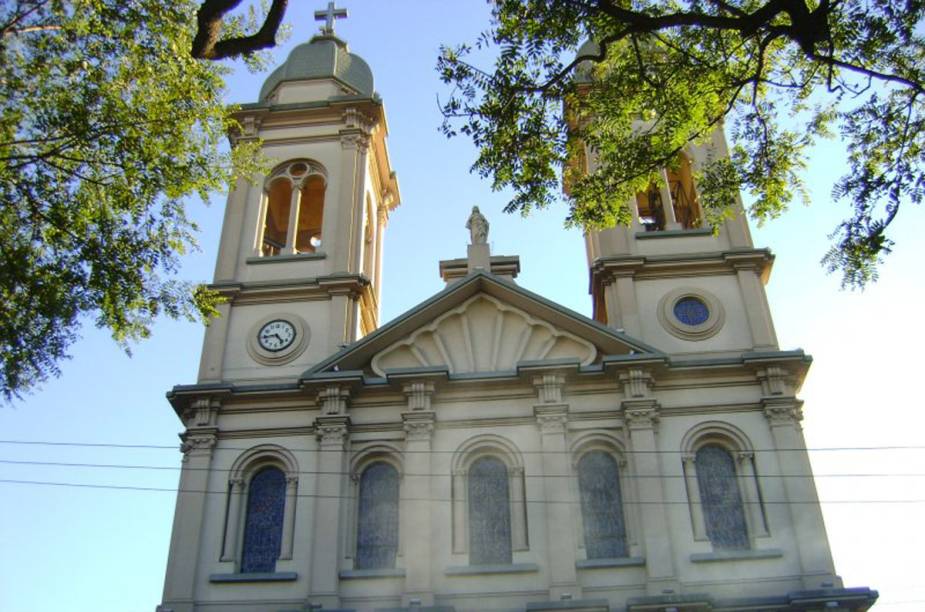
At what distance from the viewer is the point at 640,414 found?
19.3 meters

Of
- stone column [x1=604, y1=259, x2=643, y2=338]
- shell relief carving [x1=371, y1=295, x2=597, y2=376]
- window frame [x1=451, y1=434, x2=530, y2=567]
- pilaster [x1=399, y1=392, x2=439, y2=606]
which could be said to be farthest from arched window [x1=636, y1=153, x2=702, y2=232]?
pilaster [x1=399, y1=392, x2=439, y2=606]

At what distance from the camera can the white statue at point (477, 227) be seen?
22953mm

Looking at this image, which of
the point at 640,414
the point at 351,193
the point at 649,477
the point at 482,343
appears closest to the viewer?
the point at 649,477

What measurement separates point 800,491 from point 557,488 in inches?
178

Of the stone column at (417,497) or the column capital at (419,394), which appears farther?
the column capital at (419,394)

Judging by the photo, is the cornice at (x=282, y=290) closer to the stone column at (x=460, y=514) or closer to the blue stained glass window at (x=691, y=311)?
the stone column at (x=460, y=514)

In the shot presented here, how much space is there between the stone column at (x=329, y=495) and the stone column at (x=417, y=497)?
48.1 inches

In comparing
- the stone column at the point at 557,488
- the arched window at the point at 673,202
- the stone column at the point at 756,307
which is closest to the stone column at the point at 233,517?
the stone column at the point at 557,488

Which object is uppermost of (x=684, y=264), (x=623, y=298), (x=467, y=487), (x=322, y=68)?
(x=322, y=68)

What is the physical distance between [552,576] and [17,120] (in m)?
11.5

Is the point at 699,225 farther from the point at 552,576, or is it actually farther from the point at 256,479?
the point at 256,479

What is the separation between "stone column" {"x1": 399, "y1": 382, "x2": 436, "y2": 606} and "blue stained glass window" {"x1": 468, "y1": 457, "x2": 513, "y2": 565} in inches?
34.7

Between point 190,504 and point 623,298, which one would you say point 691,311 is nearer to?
point 623,298

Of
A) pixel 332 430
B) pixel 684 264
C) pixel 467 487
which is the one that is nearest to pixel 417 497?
pixel 467 487
